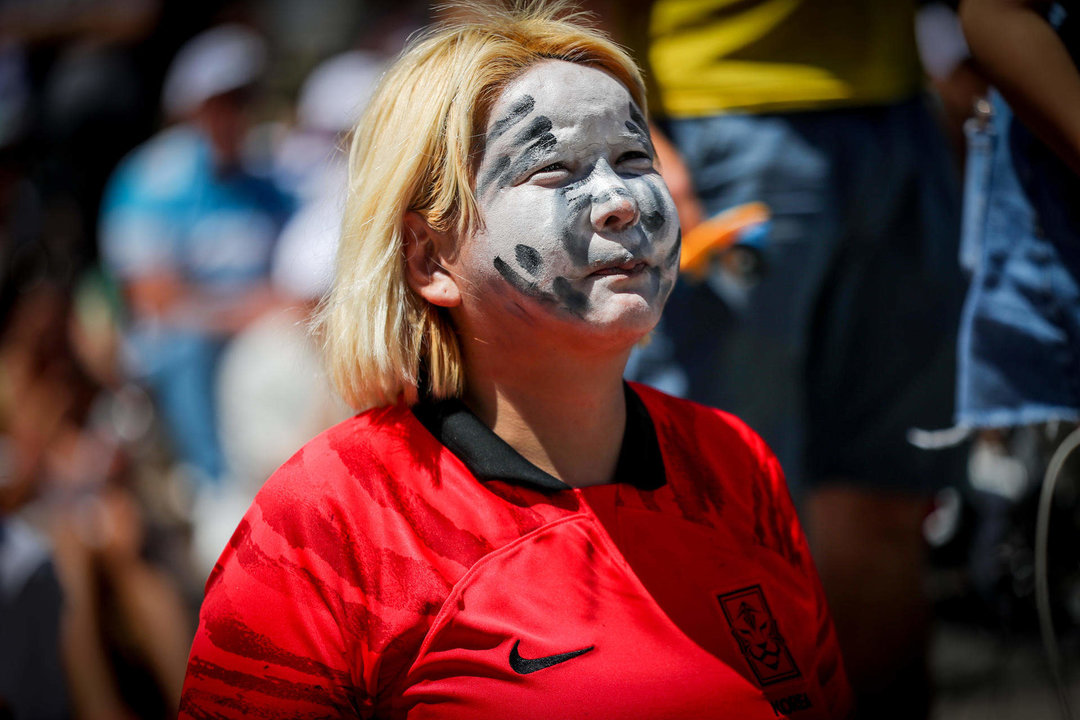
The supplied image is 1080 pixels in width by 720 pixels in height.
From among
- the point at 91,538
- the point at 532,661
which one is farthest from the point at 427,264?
the point at 91,538

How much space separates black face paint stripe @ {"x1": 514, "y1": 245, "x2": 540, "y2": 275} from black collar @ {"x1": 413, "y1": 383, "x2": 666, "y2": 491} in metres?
0.25

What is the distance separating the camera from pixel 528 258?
67.9 inches

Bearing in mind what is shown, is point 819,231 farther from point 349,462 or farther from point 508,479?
point 349,462

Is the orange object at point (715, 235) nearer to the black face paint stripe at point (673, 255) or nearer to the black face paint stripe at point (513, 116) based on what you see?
the black face paint stripe at point (673, 255)

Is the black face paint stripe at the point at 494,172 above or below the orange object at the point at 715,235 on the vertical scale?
above

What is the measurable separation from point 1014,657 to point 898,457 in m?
1.19

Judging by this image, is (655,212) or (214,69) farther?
(214,69)

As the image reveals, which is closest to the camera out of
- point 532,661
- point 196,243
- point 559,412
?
point 532,661

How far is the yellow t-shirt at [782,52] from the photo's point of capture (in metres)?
2.64

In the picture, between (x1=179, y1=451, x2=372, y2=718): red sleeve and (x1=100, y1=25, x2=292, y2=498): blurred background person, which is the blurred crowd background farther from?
(x1=179, y1=451, x2=372, y2=718): red sleeve

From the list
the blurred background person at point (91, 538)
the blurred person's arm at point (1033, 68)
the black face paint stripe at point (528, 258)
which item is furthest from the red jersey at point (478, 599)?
the blurred background person at point (91, 538)

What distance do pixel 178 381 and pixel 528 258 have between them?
3.72m

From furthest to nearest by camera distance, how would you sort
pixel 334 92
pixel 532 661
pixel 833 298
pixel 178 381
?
pixel 334 92 < pixel 178 381 < pixel 833 298 < pixel 532 661

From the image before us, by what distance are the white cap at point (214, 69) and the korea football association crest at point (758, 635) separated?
466cm
